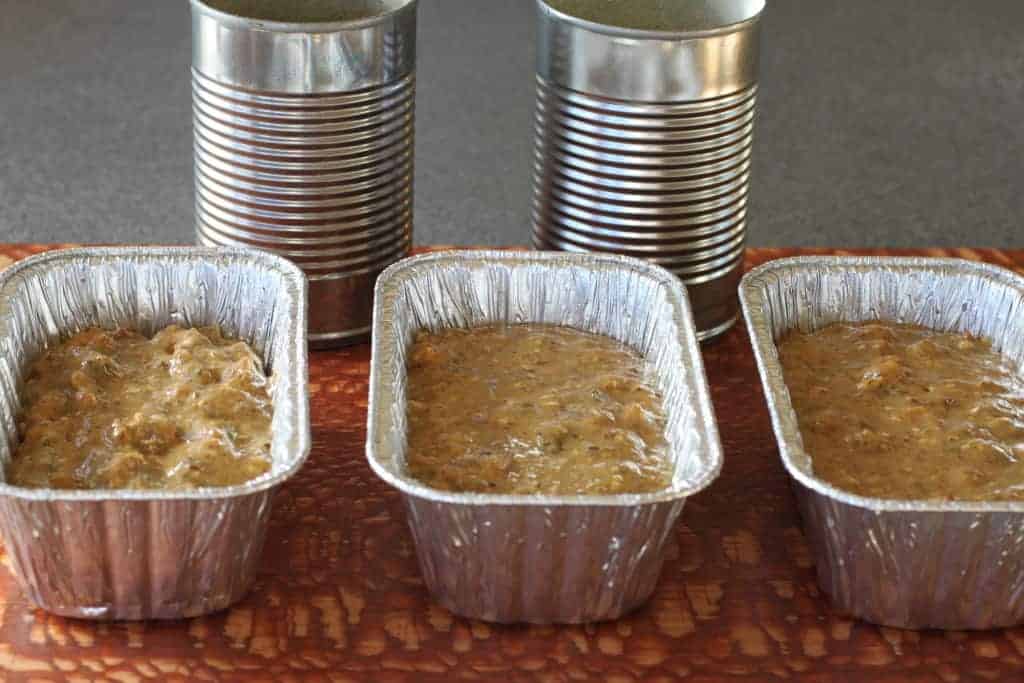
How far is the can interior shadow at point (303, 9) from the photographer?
1.78 meters

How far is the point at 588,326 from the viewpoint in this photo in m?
1.67

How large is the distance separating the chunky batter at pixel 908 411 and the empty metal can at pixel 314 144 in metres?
0.48

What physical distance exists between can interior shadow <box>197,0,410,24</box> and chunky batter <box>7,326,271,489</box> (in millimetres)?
411

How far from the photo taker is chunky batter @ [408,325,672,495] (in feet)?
4.55

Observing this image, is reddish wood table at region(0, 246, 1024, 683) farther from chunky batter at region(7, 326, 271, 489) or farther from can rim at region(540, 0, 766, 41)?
can rim at region(540, 0, 766, 41)

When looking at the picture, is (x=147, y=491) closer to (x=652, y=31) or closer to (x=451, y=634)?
(x=451, y=634)

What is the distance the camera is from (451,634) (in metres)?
1.34

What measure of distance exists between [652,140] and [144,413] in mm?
611

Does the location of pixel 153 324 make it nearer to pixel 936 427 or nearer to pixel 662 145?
pixel 662 145

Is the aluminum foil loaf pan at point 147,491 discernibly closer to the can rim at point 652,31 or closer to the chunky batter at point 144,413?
the chunky batter at point 144,413

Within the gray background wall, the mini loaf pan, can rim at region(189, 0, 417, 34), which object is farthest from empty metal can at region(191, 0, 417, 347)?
the gray background wall

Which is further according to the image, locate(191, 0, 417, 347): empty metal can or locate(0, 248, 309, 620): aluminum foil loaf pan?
locate(191, 0, 417, 347): empty metal can

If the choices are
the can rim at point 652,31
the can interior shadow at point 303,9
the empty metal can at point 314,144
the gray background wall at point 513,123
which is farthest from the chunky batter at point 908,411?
the gray background wall at point 513,123

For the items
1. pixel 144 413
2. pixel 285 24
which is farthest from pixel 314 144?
pixel 144 413
